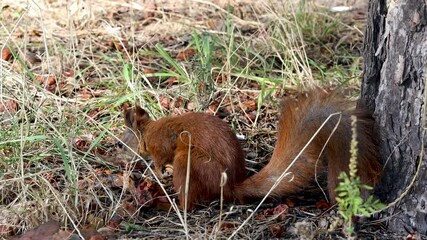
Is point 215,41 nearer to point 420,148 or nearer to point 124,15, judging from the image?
point 124,15

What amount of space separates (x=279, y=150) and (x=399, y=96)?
1.81 ft

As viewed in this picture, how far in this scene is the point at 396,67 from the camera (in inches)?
120

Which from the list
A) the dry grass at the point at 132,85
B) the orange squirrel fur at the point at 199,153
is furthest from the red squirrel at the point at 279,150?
the dry grass at the point at 132,85

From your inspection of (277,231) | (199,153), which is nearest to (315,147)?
(277,231)

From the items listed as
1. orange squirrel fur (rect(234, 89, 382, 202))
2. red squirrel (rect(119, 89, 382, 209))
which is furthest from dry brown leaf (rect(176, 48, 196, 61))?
orange squirrel fur (rect(234, 89, 382, 202))

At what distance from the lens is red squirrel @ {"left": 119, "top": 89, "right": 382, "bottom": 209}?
312 centimetres

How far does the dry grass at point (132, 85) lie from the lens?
3393 mm

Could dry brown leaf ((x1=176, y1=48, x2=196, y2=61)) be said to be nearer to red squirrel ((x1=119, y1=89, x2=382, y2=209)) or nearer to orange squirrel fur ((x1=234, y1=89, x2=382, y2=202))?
red squirrel ((x1=119, y1=89, x2=382, y2=209))

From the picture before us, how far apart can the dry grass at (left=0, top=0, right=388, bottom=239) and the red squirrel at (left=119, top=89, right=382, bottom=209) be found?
125 mm

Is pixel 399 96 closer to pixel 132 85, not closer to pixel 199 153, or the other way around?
pixel 199 153

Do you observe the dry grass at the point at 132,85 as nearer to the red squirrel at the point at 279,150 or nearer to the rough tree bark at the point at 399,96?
the red squirrel at the point at 279,150

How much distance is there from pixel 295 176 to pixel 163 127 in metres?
0.70

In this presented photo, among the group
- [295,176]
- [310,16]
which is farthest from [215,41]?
[295,176]

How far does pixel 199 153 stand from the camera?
3.44 meters
